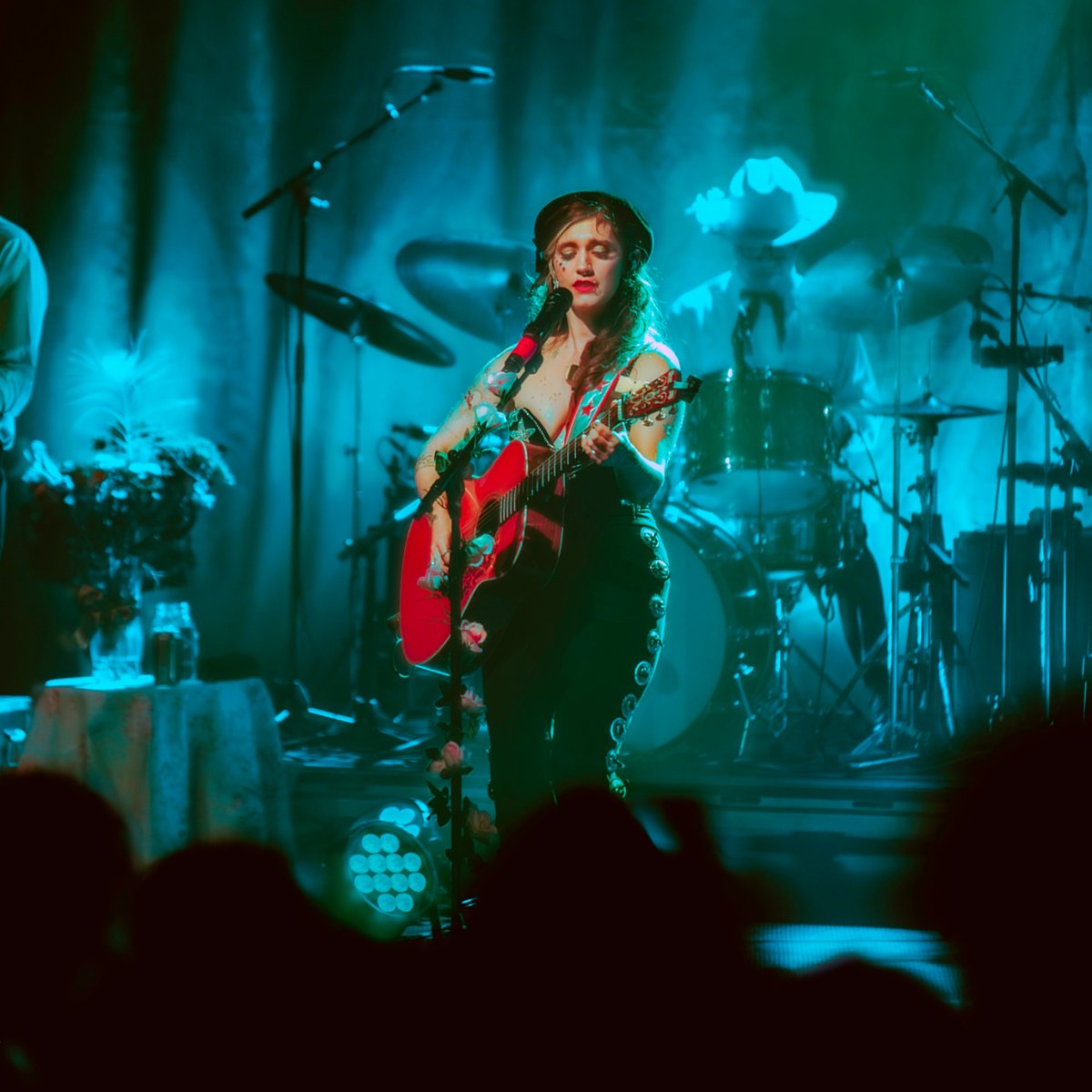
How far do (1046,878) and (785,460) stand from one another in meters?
1.68

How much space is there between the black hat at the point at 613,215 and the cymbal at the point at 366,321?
5.06ft

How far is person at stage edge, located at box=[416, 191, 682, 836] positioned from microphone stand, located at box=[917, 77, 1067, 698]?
1819mm

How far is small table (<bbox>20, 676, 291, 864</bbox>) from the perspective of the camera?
2.91 meters

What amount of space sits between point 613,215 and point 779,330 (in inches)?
64.3

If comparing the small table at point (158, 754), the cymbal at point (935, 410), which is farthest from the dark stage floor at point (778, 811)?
the cymbal at point (935, 410)

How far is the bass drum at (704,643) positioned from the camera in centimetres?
386

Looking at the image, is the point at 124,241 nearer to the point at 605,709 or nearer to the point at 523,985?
the point at 605,709

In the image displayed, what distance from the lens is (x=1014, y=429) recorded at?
12.3ft

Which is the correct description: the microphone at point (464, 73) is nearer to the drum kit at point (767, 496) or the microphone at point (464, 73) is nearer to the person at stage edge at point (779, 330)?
the drum kit at point (767, 496)

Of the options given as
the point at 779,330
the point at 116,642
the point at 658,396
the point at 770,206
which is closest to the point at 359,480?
the point at 116,642

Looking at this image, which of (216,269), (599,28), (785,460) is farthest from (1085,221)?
(216,269)

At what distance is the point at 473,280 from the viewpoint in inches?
156

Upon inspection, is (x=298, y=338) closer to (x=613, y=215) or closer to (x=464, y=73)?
(x=464, y=73)

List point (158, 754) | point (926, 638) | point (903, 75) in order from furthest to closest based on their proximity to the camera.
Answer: point (926, 638), point (903, 75), point (158, 754)
